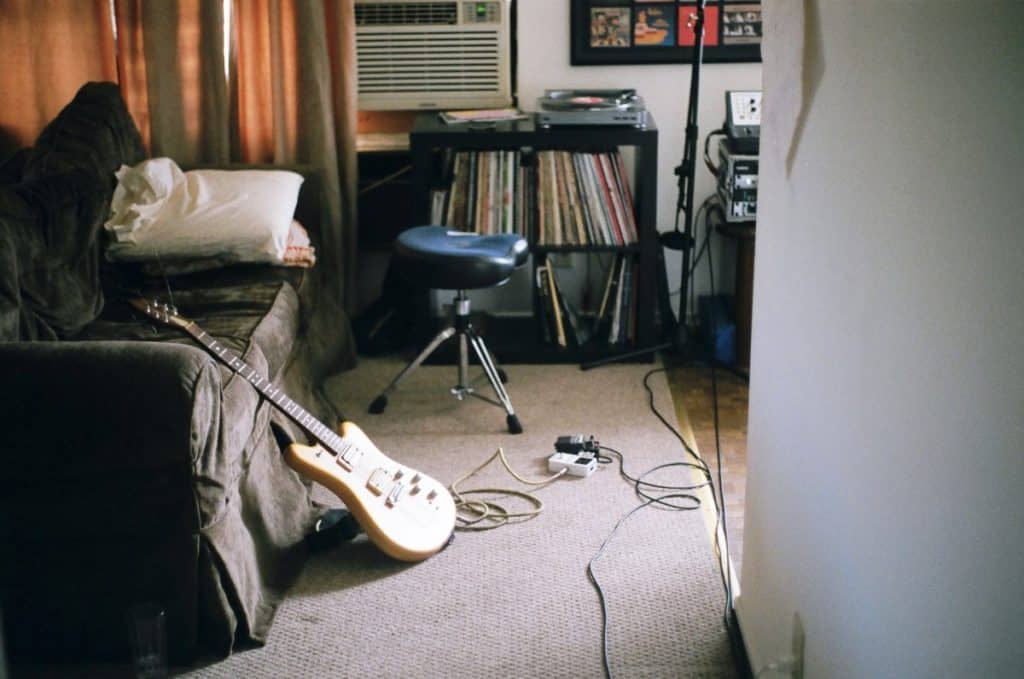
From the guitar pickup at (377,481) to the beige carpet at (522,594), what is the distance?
0.16 m

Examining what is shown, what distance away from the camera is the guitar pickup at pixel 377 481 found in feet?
7.77

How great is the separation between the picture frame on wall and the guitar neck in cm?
185

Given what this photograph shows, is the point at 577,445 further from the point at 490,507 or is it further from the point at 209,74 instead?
the point at 209,74

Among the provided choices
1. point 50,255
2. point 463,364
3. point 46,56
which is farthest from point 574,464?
point 46,56

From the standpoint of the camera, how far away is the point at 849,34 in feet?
4.06

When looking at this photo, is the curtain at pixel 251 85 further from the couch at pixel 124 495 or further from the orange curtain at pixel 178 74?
the couch at pixel 124 495

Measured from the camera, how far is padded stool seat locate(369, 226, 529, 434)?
2924 mm

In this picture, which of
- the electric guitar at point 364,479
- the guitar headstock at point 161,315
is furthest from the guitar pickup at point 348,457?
the guitar headstock at point 161,315

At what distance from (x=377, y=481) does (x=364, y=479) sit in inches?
1.2

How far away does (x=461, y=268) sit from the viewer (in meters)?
2.91

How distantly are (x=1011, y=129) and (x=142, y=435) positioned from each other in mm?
1553

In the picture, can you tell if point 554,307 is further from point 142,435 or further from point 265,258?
point 142,435

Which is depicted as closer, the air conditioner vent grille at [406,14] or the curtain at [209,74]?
the curtain at [209,74]

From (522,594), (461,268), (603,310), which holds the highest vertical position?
(461,268)
